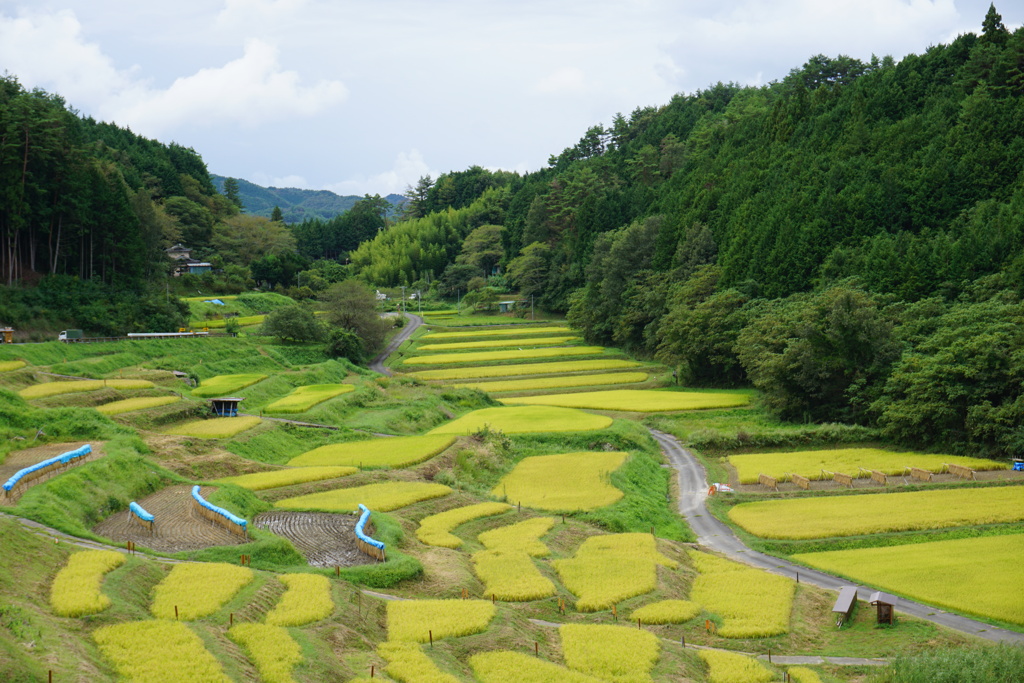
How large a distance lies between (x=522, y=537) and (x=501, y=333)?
6282 centimetres

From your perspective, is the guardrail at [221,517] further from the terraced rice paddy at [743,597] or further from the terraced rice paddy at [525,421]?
the terraced rice paddy at [525,421]

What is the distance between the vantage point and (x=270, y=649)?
1667 cm

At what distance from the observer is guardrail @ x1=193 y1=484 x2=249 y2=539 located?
2486cm

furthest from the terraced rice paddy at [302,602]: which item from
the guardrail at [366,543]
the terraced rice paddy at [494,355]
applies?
the terraced rice paddy at [494,355]

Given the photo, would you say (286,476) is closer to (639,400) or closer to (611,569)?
(611,569)

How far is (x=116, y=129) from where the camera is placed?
5172 inches

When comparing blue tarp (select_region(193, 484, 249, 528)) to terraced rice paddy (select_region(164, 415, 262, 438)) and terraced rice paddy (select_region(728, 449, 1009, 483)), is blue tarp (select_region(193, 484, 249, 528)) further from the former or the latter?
terraced rice paddy (select_region(728, 449, 1009, 483))

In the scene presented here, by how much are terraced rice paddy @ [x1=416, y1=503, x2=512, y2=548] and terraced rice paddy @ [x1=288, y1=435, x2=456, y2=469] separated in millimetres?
7141

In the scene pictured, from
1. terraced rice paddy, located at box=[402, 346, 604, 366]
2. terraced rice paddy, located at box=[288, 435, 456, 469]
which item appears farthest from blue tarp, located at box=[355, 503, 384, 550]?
terraced rice paddy, located at box=[402, 346, 604, 366]

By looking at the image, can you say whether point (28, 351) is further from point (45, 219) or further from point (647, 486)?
point (647, 486)

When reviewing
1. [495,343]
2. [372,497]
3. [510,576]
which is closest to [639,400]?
[495,343]

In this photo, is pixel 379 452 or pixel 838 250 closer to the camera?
pixel 379 452

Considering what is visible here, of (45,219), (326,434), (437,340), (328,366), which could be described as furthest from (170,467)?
(437,340)

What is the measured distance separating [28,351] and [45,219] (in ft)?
61.9
